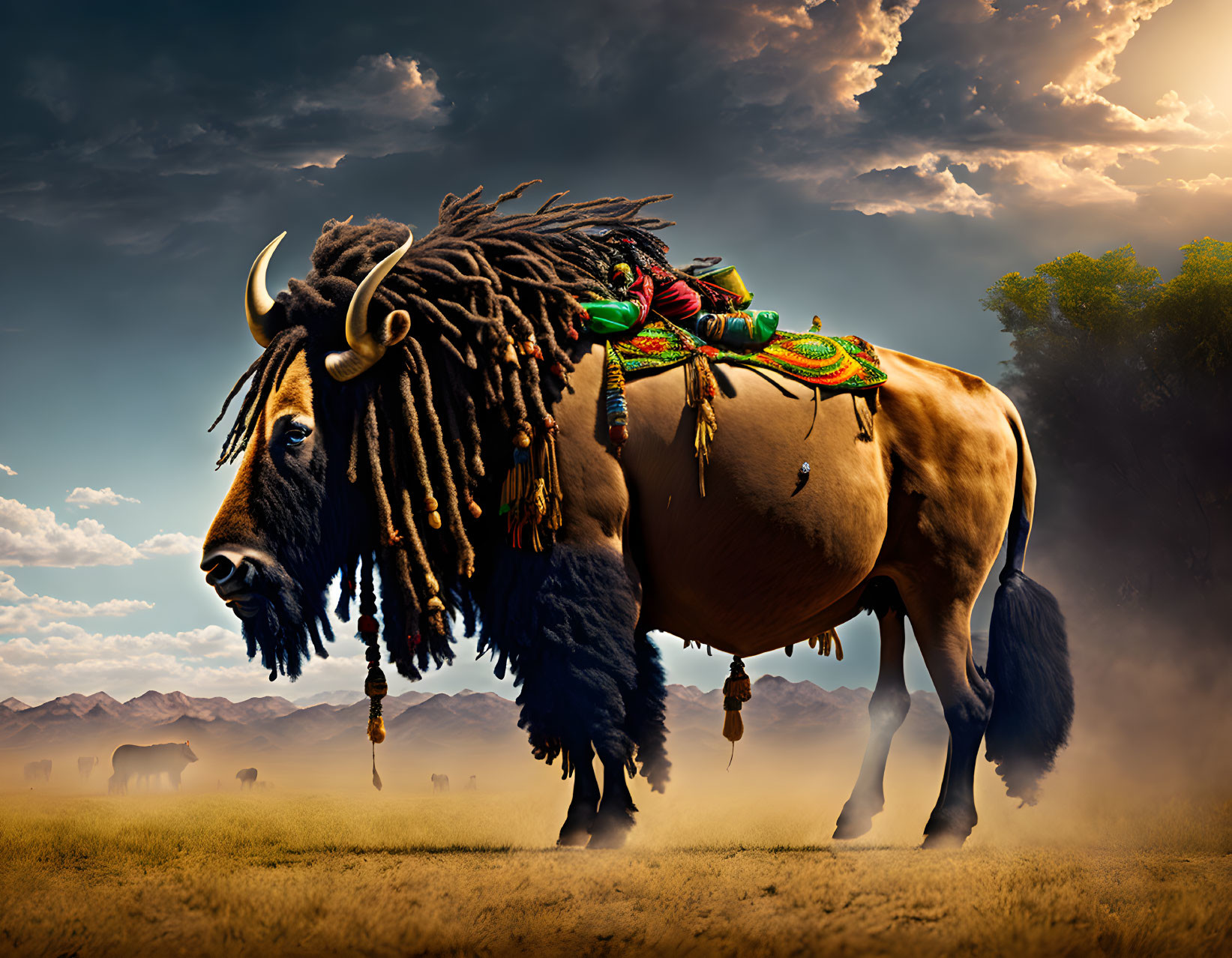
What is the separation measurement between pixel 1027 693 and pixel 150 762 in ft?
37.1

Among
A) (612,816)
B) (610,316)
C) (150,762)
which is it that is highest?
(610,316)

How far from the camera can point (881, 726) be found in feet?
20.7

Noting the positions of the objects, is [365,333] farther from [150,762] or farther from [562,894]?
[150,762]

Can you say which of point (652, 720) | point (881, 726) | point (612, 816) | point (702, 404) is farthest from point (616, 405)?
point (881, 726)

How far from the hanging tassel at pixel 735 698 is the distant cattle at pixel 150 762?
9541 millimetres

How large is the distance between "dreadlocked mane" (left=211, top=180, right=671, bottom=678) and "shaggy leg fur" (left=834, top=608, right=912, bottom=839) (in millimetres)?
2734

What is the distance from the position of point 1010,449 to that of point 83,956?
18.2ft

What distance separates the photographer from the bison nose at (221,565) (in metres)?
4.82

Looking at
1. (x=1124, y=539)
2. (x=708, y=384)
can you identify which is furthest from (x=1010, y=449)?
(x=1124, y=539)

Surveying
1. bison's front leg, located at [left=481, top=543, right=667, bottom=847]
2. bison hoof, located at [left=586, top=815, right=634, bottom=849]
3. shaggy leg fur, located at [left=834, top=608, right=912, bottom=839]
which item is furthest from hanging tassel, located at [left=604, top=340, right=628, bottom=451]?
shaggy leg fur, located at [left=834, top=608, right=912, bottom=839]

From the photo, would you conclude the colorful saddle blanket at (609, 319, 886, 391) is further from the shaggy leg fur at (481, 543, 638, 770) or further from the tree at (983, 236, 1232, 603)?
the tree at (983, 236, 1232, 603)

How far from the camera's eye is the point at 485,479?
5137mm

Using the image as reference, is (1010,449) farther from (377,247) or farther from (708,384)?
(377,247)

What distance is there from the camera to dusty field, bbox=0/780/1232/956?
3535mm
